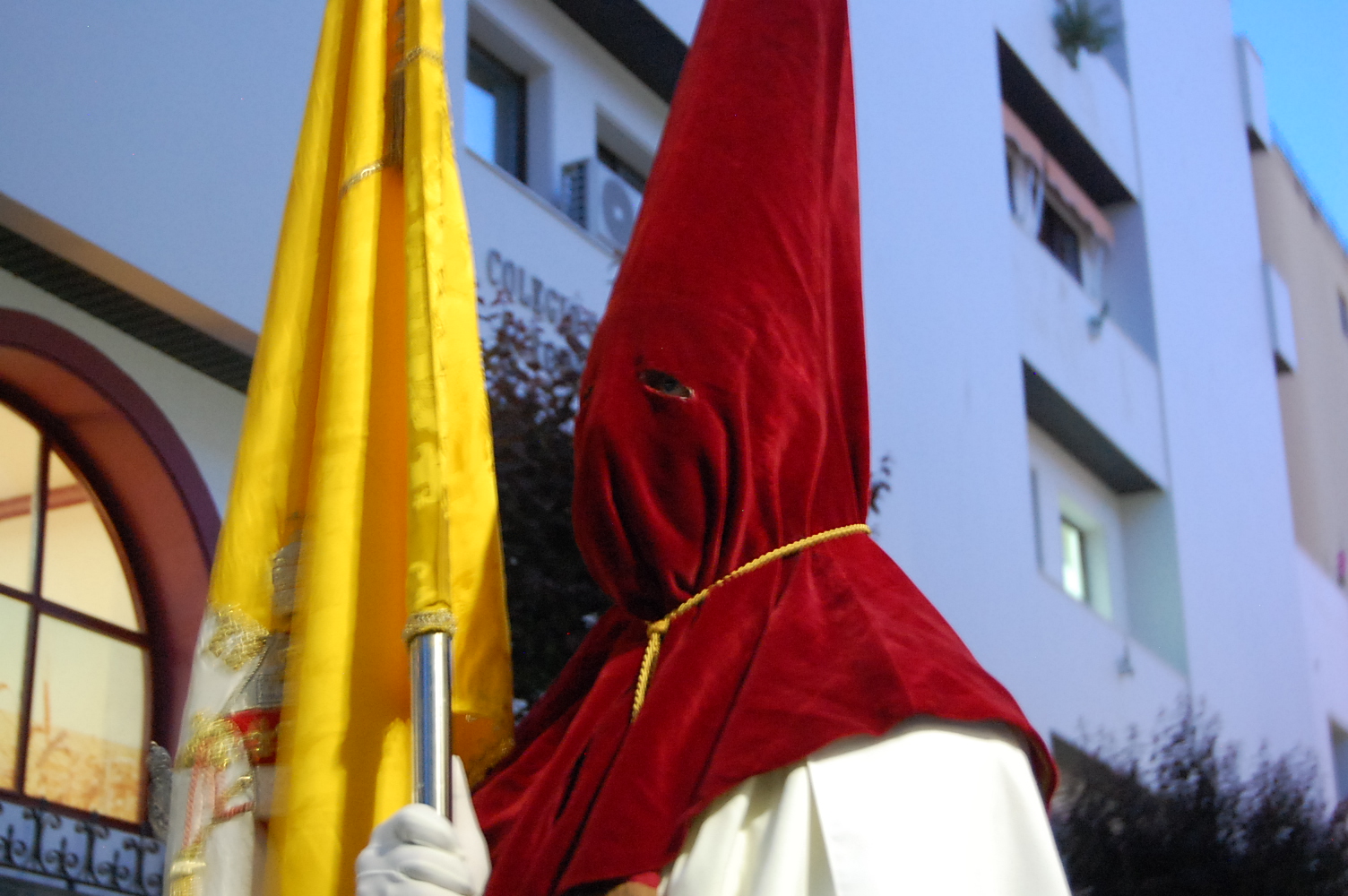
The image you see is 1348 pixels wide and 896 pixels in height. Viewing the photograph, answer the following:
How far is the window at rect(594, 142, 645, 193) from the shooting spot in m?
7.14

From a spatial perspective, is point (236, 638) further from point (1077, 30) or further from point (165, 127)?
point (1077, 30)

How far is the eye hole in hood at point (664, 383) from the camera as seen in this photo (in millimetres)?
1796

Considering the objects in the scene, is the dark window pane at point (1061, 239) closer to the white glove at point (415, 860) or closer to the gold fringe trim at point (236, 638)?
the gold fringe trim at point (236, 638)

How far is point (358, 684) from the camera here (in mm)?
1947

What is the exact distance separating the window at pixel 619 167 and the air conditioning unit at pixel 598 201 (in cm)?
43

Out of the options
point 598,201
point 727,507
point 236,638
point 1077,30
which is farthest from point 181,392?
point 1077,30

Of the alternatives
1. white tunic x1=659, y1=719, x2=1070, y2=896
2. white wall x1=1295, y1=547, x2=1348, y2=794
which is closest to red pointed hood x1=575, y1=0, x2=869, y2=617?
white tunic x1=659, y1=719, x2=1070, y2=896

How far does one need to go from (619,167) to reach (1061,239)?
5366 mm

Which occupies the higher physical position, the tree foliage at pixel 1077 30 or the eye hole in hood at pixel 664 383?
the tree foliage at pixel 1077 30

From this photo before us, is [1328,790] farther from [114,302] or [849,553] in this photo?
[849,553]

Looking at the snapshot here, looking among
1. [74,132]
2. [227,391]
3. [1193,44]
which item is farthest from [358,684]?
[1193,44]

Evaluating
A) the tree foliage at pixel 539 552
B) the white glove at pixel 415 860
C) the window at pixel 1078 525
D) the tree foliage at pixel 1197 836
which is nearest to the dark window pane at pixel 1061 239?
the window at pixel 1078 525

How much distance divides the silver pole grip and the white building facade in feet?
8.88

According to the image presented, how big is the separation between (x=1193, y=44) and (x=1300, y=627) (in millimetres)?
4809
